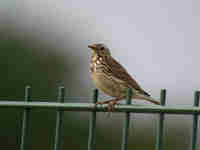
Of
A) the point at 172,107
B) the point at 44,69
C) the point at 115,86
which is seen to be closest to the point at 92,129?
the point at 172,107

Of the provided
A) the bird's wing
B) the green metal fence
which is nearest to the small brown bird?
the bird's wing

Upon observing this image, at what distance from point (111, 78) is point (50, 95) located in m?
7.58

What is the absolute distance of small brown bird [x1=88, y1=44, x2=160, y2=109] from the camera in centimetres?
958

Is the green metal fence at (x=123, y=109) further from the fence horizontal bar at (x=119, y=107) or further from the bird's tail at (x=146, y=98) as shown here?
the bird's tail at (x=146, y=98)

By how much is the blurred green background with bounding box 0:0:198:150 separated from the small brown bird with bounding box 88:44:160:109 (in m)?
4.21

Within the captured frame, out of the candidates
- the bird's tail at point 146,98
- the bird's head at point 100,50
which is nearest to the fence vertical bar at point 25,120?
the bird's tail at point 146,98

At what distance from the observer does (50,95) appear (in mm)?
17406

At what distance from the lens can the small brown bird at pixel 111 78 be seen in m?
9.58

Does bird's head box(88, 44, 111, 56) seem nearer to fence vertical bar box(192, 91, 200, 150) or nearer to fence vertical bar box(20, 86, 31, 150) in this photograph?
fence vertical bar box(20, 86, 31, 150)

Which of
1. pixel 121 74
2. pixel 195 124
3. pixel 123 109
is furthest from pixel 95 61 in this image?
pixel 195 124

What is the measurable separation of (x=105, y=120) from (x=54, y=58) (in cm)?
279

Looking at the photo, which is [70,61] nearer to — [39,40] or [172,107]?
[39,40]

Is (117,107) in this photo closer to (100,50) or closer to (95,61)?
(95,61)

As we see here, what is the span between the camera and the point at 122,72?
33.1 ft
